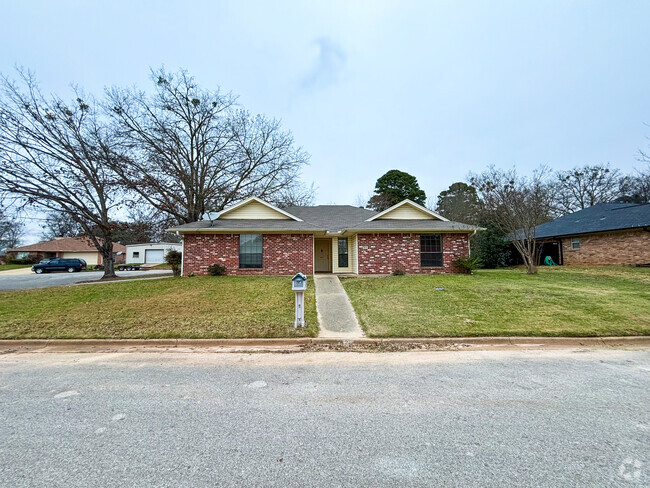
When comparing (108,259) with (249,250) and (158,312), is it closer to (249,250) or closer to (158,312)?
(249,250)

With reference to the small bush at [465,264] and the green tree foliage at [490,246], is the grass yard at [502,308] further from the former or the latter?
the green tree foliage at [490,246]

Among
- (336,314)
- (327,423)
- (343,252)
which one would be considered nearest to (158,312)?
(336,314)

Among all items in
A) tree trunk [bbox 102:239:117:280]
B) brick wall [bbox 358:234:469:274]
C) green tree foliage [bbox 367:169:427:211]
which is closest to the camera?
brick wall [bbox 358:234:469:274]

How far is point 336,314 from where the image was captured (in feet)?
25.7

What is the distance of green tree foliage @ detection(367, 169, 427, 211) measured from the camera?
35.1 metres

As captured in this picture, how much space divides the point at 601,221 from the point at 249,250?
2346 cm

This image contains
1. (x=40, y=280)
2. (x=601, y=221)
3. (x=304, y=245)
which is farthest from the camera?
(x=601, y=221)

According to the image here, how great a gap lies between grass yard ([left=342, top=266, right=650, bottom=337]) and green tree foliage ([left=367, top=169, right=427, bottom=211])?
79.3 feet

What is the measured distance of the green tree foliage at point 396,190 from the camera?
115 feet

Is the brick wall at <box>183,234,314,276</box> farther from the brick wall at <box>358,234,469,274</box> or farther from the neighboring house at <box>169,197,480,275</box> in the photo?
the brick wall at <box>358,234,469,274</box>

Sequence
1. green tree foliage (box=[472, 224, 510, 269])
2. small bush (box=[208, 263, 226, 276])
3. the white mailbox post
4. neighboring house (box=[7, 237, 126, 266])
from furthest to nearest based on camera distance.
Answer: neighboring house (box=[7, 237, 126, 266])
green tree foliage (box=[472, 224, 510, 269])
small bush (box=[208, 263, 226, 276])
the white mailbox post

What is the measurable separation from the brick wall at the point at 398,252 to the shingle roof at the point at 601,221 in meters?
11.5

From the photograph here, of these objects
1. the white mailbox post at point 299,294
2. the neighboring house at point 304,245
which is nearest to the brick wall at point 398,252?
the neighboring house at point 304,245

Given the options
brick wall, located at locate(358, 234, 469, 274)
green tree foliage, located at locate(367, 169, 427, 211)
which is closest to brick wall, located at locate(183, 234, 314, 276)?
brick wall, located at locate(358, 234, 469, 274)
